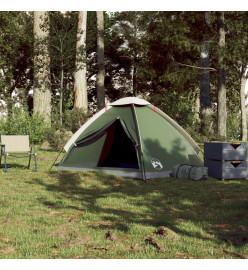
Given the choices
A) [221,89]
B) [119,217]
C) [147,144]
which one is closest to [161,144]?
[147,144]

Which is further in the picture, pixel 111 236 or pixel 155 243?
pixel 111 236

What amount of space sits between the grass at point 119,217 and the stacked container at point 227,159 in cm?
30

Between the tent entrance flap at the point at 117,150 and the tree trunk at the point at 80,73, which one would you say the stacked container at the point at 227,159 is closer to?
the tent entrance flap at the point at 117,150

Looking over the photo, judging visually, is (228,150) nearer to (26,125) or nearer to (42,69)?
(26,125)

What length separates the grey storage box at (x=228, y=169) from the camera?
920cm

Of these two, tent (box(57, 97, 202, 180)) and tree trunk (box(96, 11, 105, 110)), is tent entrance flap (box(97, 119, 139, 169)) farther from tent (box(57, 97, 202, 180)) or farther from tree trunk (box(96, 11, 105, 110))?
tree trunk (box(96, 11, 105, 110))

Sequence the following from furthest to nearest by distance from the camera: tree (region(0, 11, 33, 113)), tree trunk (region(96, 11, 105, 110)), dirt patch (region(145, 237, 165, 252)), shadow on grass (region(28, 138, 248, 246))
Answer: tree (region(0, 11, 33, 113))
tree trunk (region(96, 11, 105, 110))
shadow on grass (region(28, 138, 248, 246))
dirt patch (region(145, 237, 165, 252))

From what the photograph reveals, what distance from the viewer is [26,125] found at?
17859 millimetres

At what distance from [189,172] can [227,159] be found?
90 centimetres

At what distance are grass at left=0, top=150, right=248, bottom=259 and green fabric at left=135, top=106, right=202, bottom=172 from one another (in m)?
0.71

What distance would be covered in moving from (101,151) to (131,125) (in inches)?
60.1

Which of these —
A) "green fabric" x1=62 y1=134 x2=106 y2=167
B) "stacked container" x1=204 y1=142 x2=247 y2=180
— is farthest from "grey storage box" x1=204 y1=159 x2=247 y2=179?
"green fabric" x1=62 y1=134 x2=106 y2=167

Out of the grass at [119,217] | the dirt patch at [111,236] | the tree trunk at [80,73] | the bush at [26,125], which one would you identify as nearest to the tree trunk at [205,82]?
the tree trunk at [80,73]

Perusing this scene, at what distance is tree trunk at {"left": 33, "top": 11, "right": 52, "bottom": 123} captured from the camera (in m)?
18.1
